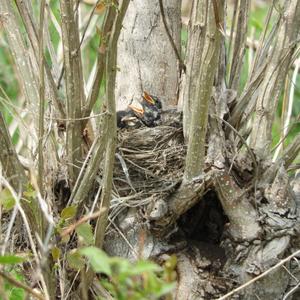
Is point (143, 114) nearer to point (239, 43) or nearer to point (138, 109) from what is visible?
point (138, 109)

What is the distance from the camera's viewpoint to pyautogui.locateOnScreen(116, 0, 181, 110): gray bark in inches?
132

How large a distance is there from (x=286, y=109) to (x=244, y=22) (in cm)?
78

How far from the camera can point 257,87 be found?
120 inches

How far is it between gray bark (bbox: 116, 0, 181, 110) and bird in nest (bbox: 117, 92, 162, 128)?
8 centimetres

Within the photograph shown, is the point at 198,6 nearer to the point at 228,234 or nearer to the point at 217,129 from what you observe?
the point at 217,129

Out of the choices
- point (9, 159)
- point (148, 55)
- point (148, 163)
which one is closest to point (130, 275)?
point (9, 159)

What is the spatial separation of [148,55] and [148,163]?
1.88ft

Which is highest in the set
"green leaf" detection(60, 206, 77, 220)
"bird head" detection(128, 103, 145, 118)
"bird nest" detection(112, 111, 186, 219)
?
"bird head" detection(128, 103, 145, 118)

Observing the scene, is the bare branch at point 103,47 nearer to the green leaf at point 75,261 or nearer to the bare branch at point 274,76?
the green leaf at point 75,261

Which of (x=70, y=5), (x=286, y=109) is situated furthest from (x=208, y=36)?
(x=286, y=109)

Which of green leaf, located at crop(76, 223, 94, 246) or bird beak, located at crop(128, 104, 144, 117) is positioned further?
bird beak, located at crop(128, 104, 144, 117)

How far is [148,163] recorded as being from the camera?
3.05 m

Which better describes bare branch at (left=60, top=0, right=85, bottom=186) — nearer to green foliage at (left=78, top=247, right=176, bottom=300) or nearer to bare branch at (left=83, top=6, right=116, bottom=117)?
bare branch at (left=83, top=6, right=116, bottom=117)

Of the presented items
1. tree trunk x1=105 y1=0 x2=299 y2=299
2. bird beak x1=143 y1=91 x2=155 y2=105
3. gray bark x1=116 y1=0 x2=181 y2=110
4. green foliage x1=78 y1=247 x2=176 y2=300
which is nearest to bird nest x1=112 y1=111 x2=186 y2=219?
tree trunk x1=105 y1=0 x2=299 y2=299
